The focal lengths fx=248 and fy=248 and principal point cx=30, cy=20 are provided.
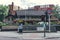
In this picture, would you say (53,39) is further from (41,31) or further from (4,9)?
(4,9)

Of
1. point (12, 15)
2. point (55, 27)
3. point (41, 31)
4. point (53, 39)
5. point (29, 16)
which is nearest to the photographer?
point (53, 39)

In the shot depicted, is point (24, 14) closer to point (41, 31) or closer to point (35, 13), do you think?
point (35, 13)

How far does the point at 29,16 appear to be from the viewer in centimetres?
8256

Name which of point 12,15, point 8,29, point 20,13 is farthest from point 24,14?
point 8,29

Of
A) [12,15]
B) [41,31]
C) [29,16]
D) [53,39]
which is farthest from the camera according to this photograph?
[12,15]

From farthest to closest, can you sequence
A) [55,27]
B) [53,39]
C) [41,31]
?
[55,27] → [41,31] → [53,39]

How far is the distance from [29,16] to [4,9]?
1452 centimetres

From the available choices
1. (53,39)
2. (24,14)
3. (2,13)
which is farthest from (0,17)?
(53,39)

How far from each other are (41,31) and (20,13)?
48.4 meters

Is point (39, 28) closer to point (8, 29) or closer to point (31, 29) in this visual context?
point (31, 29)

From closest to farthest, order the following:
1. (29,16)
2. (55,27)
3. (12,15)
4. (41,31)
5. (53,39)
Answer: (53,39) < (41,31) < (55,27) < (29,16) < (12,15)

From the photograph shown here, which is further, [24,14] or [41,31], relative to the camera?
[24,14]

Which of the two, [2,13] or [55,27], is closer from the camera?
[55,27]

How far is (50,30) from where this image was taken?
36125 mm
